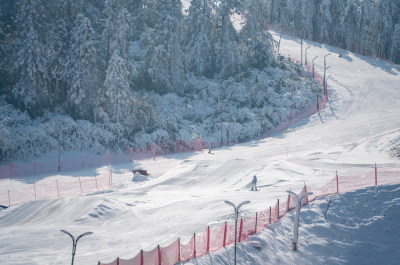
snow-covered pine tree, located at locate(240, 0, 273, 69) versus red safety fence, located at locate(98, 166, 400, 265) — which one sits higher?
snow-covered pine tree, located at locate(240, 0, 273, 69)

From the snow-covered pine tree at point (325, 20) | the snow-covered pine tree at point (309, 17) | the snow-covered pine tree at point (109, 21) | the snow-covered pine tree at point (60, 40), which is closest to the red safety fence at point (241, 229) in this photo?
the snow-covered pine tree at point (60, 40)

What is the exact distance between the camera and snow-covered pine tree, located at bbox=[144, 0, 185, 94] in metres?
55.5

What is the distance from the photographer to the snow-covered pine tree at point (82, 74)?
1767 inches

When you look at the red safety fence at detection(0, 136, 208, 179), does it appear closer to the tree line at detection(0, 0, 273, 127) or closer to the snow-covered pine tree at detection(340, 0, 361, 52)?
the tree line at detection(0, 0, 273, 127)

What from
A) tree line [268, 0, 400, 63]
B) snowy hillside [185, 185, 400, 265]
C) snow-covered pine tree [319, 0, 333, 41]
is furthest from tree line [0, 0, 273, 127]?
snowy hillside [185, 185, 400, 265]

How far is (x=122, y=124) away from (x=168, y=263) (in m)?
32.8

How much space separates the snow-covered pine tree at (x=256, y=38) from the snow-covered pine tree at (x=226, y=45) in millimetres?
1748

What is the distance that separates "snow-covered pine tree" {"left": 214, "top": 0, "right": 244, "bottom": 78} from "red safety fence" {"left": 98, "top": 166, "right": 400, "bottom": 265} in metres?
36.2

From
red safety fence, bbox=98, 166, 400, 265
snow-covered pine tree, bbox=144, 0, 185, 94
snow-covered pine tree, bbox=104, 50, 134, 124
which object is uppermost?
snow-covered pine tree, bbox=144, 0, 185, 94

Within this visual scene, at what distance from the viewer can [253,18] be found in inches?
2443

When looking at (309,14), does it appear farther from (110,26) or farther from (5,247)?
(5,247)

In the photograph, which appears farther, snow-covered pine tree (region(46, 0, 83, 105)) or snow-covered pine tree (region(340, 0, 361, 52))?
snow-covered pine tree (region(340, 0, 361, 52))

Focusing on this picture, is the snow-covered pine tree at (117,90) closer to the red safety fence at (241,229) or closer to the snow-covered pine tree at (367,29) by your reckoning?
the red safety fence at (241,229)

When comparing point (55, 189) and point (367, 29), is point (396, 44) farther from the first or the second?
point (55, 189)
